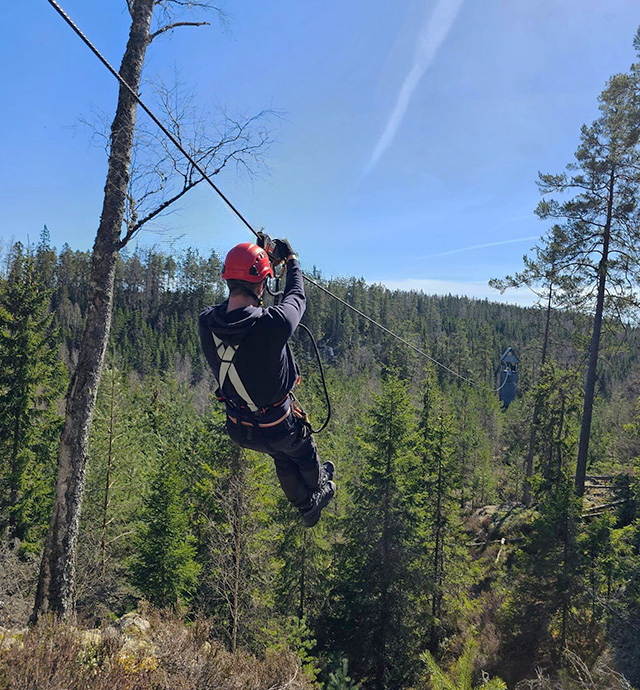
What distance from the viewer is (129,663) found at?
151 inches

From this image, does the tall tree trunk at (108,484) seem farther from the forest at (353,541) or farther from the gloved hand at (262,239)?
the gloved hand at (262,239)

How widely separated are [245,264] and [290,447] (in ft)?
5.23

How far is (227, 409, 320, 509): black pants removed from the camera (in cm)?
333

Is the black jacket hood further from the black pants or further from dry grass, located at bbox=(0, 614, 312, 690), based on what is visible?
dry grass, located at bbox=(0, 614, 312, 690)

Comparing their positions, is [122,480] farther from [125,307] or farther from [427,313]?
[427,313]

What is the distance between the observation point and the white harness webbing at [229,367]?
291cm

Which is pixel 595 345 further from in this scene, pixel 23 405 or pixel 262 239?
pixel 23 405

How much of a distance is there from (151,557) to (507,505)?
67.3ft

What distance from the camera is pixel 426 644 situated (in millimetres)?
14969

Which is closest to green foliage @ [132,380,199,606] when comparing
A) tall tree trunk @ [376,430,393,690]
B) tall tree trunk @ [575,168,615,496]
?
tall tree trunk @ [376,430,393,690]

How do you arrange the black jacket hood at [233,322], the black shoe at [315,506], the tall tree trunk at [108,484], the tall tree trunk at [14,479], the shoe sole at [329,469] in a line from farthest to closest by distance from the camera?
the tall tree trunk at [14,479] → the tall tree trunk at [108,484] → the shoe sole at [329,469] → the black shoe at [315,506] → the black jacket hood at [233,322]

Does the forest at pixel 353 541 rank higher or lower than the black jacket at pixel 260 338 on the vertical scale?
lower

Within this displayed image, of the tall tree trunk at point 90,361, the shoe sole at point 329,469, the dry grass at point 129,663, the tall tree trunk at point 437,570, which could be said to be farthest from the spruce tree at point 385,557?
the tall tree trunk at point 90,361

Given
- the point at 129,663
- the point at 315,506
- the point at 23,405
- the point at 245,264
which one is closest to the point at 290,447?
the point at 315,506
